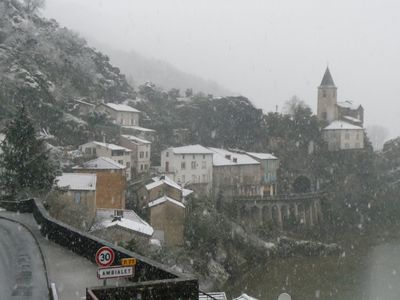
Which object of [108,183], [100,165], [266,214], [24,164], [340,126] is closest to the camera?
[24,164]

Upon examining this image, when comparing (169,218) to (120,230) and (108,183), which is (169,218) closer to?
(108,183)

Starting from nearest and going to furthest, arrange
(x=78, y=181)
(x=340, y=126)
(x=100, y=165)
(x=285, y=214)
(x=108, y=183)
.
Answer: (x=78, y=181) → (x=108, y=183) → (x=100, y=165) → (x=285, y=214) → (x=340, y=126)

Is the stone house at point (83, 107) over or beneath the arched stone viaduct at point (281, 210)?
over

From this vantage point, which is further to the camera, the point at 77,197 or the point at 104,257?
the point at 77,197

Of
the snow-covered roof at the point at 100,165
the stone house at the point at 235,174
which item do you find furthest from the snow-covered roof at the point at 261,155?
the snow-covered roof at the point at 100,165

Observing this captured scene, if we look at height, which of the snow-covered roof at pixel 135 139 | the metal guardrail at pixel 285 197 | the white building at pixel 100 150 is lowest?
the metal guardrail at pixel 285 197

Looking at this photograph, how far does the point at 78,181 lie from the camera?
37844 millimetres

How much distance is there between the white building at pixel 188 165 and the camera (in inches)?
2138

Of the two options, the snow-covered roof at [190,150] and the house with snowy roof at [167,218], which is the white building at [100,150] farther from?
the snow-covered roof at [190,150]

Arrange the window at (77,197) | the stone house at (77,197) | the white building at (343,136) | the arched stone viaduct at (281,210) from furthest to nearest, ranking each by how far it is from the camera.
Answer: the white building at (343,136)
the arched stone viaduct at (281,210)
the window at (77,197)
the stone house at (77,197)

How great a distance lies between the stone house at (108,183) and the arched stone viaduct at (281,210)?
1753 cm

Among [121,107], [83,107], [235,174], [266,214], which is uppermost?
[121,107]

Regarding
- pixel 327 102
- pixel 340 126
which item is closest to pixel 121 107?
pixel 340 126

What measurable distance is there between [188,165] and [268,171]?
43.7 ft
